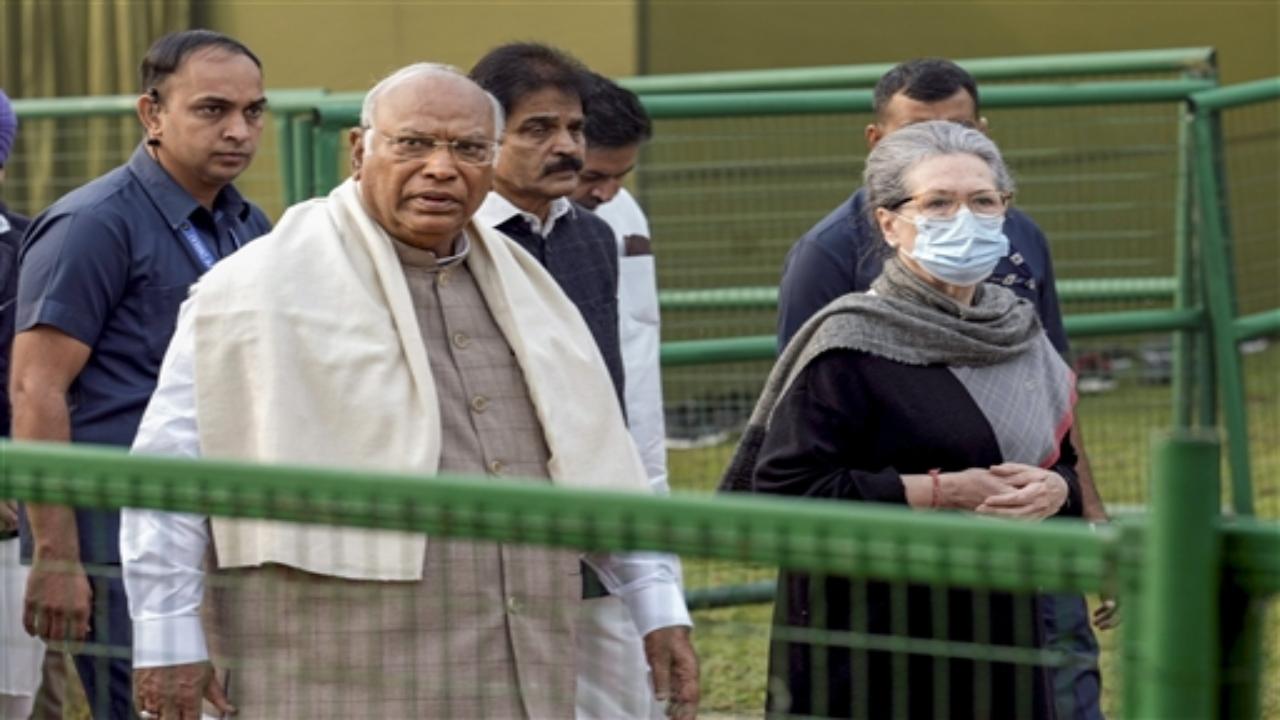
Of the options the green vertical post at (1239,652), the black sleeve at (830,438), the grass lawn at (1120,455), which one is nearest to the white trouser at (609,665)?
the black sleeve at (830,438)

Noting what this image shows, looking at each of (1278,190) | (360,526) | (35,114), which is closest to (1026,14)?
(1278,190)

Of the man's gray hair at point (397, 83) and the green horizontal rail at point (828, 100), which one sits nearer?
the man's gray hair at point (397, 83)

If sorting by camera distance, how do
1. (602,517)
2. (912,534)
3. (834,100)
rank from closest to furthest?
(912,534)
(602,517)
(834,100)

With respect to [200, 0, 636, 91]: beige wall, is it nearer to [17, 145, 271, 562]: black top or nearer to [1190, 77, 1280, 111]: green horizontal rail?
[1190, 77, 1280, 111]: green horizontal rail

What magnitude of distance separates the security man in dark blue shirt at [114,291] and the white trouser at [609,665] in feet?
2.86

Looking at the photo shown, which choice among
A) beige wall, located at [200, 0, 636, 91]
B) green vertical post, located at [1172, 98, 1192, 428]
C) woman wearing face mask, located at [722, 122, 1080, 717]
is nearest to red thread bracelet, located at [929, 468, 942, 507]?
woman wearing face mask, located at [722, 122, 1080, 717]

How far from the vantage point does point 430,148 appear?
4219mm

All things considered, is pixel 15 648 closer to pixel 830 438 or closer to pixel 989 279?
pixel 830 438

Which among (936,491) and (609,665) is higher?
(936,491)

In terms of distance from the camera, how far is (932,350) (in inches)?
170

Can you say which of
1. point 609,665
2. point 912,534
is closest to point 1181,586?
point 912,534

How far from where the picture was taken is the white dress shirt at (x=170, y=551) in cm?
386

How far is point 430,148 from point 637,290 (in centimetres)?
200

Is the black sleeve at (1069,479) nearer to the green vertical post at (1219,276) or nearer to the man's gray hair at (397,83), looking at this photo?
the man's gray hair at (397,83)
